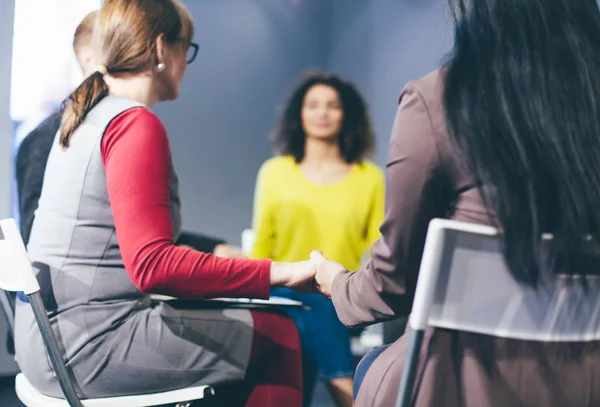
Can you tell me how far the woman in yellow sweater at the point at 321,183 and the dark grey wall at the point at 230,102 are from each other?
39.7 inches

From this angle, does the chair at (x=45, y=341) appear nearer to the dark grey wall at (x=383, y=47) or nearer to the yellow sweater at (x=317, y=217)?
the yellow sweater at (x=317, y=217)

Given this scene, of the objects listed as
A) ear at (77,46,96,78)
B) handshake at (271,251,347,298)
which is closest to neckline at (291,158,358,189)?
ear at (77,46,96,78)

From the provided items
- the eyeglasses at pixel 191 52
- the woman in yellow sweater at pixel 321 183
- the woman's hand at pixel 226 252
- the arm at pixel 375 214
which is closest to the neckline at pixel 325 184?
the woman in yellow sweater at pixel 321 183

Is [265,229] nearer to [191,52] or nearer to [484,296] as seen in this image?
[191,52]

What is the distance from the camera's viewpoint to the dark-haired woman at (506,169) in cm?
86

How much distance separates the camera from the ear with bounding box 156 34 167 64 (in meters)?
1.39

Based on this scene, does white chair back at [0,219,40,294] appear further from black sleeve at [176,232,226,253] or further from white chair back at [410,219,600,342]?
black sleeve at [176,232,226,253]

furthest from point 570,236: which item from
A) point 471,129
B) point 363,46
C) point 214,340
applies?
point 363,46

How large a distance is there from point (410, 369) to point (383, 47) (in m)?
3.46

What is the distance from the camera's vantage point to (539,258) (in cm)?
85

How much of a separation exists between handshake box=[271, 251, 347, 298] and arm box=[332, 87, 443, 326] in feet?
0.73

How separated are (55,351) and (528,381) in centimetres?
76

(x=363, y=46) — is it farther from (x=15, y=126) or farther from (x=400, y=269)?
(x=400, y=269)

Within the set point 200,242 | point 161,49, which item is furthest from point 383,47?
point 161,49
